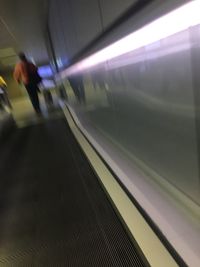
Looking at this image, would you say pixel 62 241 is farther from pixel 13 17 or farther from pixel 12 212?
pixel 13 17

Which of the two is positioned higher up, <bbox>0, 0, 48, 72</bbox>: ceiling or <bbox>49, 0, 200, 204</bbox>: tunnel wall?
<bbox>0, 0, 48, 72</bbox>: ceiling

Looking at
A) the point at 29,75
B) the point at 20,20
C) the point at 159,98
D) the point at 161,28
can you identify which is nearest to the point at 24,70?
the point at 29,75

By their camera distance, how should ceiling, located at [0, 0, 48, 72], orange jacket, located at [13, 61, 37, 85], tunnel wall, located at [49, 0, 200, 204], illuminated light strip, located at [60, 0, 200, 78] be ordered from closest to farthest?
illuminated light strip, located at [60, 0, 200, 78] → tunnel wall, located at [49, 0, 200, 204] → ceiling, located at [0, 0, 48, 72] → orange jacket, located at [13, 61, 37, 85]

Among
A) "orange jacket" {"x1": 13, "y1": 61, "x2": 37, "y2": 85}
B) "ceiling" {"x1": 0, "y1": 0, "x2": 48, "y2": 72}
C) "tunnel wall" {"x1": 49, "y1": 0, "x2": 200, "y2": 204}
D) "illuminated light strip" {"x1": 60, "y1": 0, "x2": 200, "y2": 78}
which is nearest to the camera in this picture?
"illuminated light strip" {"x1": 60, "y1": 0, "x2": 200, "y2": 78}

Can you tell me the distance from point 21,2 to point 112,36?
6778mm

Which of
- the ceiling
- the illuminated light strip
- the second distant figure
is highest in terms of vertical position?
the ceiling

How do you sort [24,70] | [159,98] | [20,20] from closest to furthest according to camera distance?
[159,98], [24,70], [20,20]

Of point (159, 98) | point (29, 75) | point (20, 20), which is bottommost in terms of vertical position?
point (29, 75)

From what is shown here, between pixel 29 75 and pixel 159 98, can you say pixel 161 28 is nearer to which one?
pixel 159 98

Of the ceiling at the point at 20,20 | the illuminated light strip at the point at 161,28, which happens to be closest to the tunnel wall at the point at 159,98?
the illuminated light strip at the point at 161,28

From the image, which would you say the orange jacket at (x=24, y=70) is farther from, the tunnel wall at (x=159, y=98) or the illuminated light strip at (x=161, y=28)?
the illuminated light strip at (x=161, y=28)

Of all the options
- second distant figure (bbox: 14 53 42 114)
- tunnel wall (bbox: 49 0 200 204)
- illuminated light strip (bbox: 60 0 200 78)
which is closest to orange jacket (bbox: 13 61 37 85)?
second distant figure (bbox: 14 53 42 114)

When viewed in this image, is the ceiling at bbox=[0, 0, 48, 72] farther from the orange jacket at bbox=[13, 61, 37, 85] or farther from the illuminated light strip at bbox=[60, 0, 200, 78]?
the illuminated light strip at bbox=[60, 0, 200, 78]

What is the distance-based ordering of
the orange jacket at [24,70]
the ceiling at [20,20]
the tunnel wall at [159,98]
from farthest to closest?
the orange jacket at [24,70] < the ceiling at [20,20] < the tunnel wall at [159,98]
